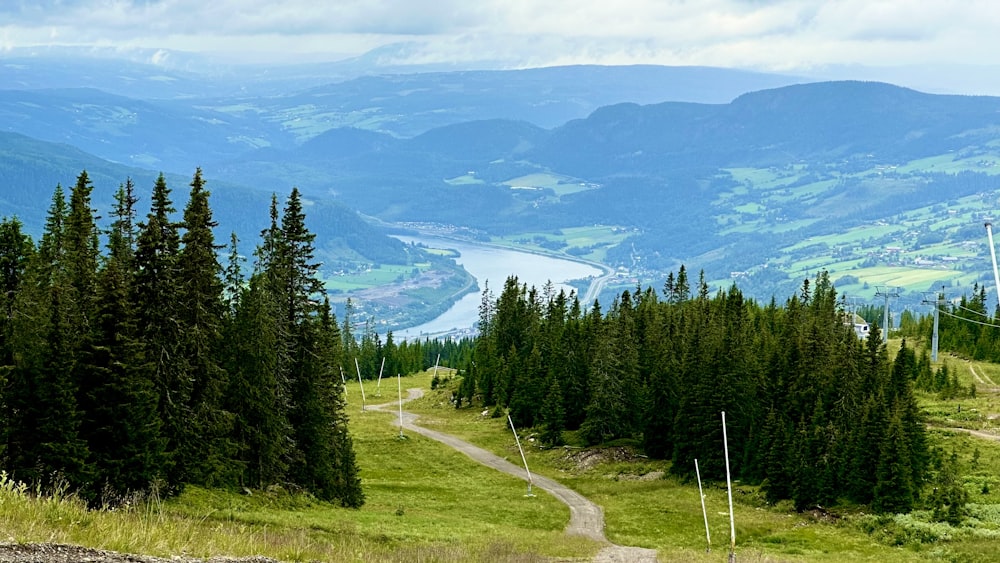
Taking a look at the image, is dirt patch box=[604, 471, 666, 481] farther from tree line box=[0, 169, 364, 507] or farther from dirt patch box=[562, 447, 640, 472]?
tree line box=[0, 169, 364, 507]

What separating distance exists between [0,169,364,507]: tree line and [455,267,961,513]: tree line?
27.9m

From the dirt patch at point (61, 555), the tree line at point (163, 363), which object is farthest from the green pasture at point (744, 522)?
the dirt patch at point (61, 555)

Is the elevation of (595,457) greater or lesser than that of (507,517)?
greater

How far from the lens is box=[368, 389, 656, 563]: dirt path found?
1781 inches

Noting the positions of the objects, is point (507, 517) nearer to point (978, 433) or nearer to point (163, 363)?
point (163, 363)

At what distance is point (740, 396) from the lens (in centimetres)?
7519

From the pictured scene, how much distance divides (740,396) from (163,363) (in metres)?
44.2

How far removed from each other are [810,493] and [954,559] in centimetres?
1600

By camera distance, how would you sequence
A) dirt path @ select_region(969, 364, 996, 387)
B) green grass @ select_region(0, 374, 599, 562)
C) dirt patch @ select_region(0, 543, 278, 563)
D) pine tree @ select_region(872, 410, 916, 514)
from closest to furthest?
1. dirt patch @ select_region(0, 543, 278, 563)
2. green grass @ select_region(0, 374, 599, 562)
3. pine tree @ select_region(872, 410, 916, 514)
4. dirt path @ select_region(969, 364, 996, 387)

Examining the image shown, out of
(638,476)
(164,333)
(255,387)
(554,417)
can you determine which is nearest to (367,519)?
(255,387)

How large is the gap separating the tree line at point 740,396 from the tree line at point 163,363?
27.9 meters

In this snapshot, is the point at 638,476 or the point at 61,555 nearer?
the point at 61,555

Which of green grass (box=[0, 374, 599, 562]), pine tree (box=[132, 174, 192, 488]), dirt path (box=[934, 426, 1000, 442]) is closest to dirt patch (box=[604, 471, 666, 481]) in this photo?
green grass (box=[0, 374, 599, 562])

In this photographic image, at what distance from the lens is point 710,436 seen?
72875 mm
